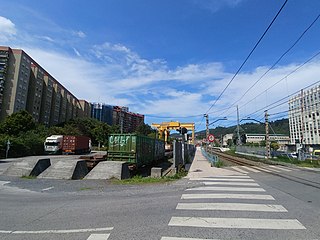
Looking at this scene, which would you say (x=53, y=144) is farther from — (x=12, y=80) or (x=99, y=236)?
(x=99, y=236)

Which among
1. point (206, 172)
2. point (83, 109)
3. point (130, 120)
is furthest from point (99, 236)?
point (83, 109)

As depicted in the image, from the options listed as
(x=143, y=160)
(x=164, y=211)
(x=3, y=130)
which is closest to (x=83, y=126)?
(x=3, y=130)

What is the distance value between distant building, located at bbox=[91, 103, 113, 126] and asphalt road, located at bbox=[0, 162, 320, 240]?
115m

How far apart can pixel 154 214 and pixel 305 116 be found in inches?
1841

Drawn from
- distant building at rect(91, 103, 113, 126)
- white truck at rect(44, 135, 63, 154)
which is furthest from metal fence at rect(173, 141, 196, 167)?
distant building at rect(91, 103, 113, 126)

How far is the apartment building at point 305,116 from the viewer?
27.0 meters

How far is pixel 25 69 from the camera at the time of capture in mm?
72500

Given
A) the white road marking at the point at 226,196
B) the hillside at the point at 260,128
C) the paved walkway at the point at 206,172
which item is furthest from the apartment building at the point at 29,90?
the white road marking at the point at 226,196

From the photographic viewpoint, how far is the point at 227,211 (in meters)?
6.45

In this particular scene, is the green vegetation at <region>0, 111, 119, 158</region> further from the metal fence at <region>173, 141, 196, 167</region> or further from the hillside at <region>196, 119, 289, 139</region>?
the hillside at <region>196, 119, 289, 139</region>

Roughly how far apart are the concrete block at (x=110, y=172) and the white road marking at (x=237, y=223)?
7548mm

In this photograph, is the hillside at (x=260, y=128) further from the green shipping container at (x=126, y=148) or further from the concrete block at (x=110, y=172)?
the concrete block at (x=110, y=172)

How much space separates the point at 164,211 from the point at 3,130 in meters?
58.5

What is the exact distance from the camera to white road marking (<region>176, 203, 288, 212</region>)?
6656 mm
